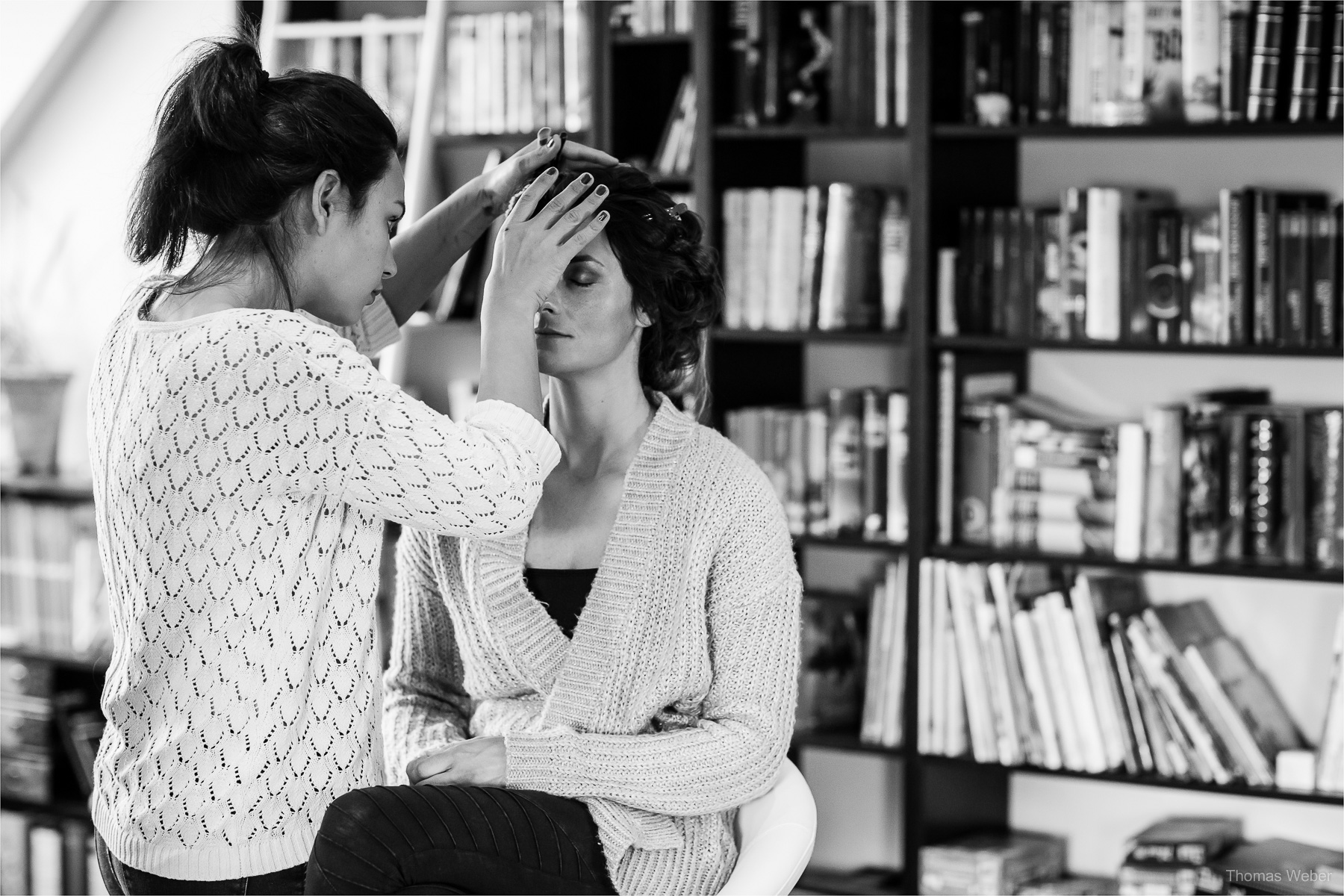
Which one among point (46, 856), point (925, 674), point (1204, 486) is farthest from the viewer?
point (46, 856)

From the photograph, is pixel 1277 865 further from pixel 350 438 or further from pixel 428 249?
pixel 350 438

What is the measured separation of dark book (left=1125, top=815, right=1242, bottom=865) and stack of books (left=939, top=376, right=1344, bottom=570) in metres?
0.51

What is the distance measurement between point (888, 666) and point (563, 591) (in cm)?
126

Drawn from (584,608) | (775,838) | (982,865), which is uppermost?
(584,608)

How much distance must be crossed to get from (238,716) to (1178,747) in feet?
5.91

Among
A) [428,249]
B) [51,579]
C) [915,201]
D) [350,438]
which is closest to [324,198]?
[350,438]

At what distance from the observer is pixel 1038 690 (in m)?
2.76

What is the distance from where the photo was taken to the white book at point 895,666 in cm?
291

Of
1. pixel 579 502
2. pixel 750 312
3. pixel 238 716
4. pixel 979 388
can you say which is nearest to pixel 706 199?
pixel 750 312

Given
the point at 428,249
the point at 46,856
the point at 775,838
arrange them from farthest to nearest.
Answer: the point at 46,856 → the point at 428,249 → the point at 775,838

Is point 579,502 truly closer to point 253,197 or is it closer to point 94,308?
point 253,197

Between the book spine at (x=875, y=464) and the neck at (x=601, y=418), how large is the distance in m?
1.07

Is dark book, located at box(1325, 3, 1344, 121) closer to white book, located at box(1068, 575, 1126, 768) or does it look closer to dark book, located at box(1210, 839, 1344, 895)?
white book, located at box(1068, 575, 1126, 768)

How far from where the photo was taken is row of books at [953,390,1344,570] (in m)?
→ 2.57
